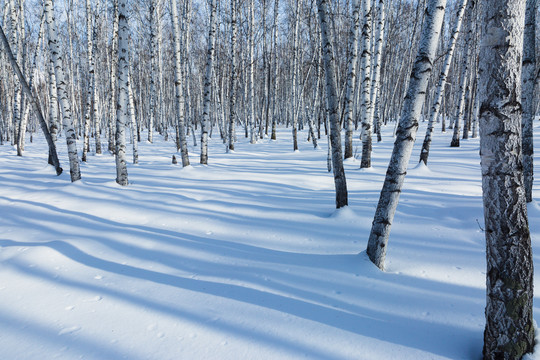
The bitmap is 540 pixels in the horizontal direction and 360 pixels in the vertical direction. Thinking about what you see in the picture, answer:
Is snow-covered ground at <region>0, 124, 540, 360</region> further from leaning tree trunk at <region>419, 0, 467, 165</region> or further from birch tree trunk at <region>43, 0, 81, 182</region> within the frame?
leaning tree trunk at <region>419, 0, 467, 165</region>

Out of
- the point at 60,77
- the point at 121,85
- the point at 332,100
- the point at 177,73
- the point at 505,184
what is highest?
the point at 177,73

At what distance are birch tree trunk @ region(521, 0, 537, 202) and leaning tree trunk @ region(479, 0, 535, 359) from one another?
3.72 m

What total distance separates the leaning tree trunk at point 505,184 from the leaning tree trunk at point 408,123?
87 cm

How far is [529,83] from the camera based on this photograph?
14.9 feet

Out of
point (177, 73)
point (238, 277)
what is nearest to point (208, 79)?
point (177, 73)

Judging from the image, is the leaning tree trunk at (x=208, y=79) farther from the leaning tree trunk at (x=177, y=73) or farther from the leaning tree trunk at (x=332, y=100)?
the leaning tree trunk at (x=332, y=100)

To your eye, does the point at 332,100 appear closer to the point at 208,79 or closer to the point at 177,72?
the point at 177,72

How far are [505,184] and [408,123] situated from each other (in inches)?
45.5

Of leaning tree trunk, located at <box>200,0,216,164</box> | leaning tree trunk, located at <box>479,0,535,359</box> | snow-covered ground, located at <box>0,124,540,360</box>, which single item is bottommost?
snow-covered ground, located at <box>0,124,540,360</box>

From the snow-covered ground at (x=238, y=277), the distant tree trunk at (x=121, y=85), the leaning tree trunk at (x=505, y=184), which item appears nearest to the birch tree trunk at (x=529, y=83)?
the snow-covered ground at (x=238, y=277)

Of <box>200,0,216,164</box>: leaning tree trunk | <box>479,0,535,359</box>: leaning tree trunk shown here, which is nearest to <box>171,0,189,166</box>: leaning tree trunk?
<box>200,0,216,164</box>: leaning tree trunk

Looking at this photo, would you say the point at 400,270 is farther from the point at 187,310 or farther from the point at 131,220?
the point at 131,220

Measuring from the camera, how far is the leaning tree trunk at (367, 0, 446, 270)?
8.83 ft

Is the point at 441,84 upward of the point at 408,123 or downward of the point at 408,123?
upward
